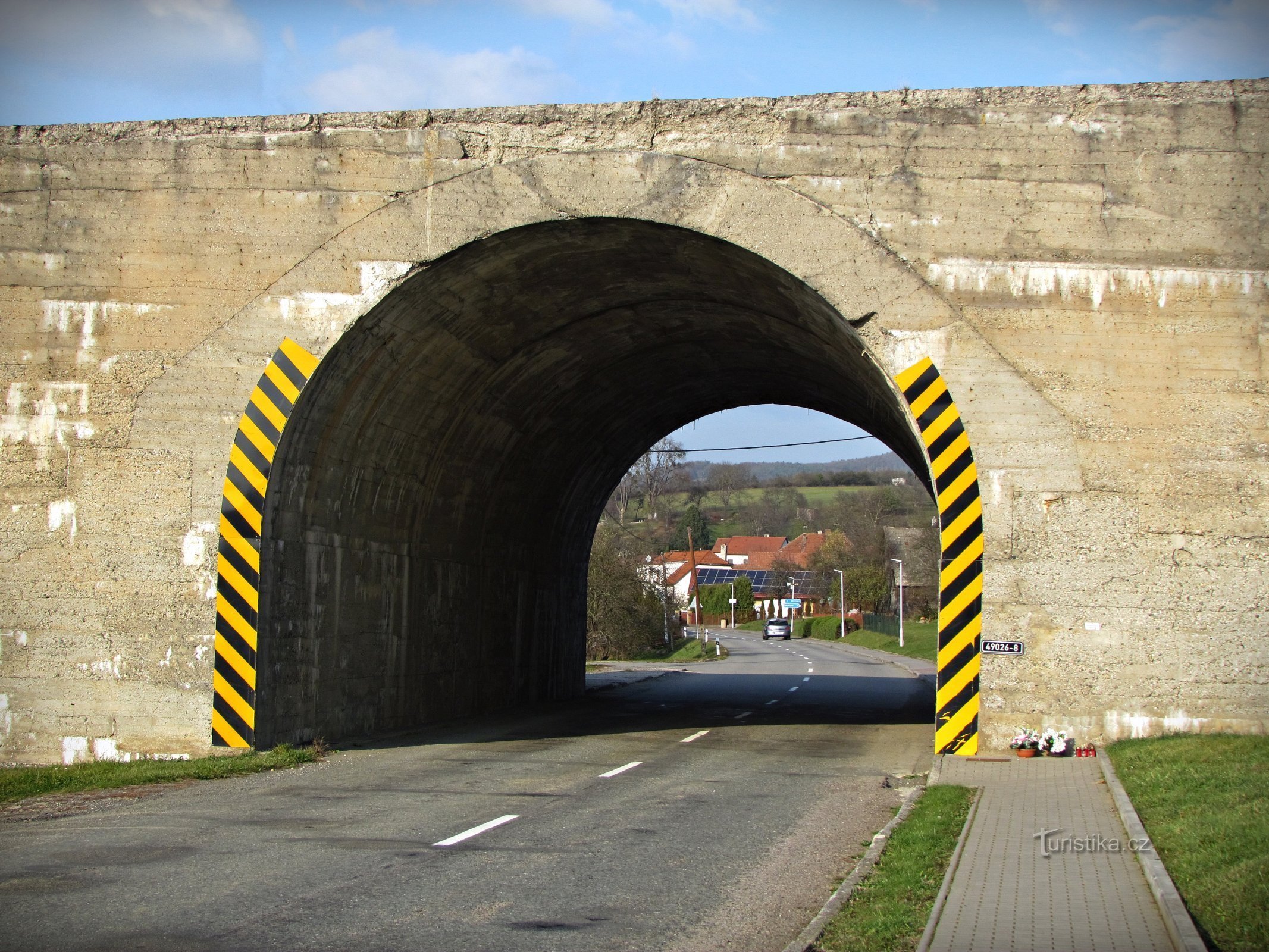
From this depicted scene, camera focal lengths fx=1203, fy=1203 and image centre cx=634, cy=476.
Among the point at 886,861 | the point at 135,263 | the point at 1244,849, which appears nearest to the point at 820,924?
the point at 886,861

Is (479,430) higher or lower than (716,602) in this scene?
higher

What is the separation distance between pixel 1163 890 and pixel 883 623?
219 ft

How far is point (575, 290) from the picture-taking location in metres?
14.8

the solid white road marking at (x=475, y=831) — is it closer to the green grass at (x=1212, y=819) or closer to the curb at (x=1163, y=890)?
the curb at (x=1163, y=890)

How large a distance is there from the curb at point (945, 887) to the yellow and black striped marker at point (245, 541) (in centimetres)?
735

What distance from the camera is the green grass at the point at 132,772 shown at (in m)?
10.7

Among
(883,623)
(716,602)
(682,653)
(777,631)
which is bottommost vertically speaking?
(777,631)

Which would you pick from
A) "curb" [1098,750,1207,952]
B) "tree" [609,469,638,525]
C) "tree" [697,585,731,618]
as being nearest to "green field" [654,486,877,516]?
"tree" [697,585,731,618]

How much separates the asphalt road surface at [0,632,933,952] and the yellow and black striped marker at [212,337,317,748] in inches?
43.5

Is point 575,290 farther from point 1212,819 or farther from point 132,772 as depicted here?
point 1212,819

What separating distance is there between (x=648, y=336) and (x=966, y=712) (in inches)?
314

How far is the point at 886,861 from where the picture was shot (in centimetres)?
721

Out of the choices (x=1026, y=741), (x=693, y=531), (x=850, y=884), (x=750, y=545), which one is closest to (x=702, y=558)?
(x=693, y=531)

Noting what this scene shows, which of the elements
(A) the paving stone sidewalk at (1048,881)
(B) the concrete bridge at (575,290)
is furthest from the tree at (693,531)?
(A) the paving stone sidewalk at (1048,881)
